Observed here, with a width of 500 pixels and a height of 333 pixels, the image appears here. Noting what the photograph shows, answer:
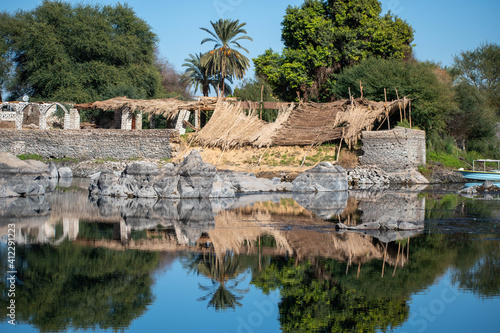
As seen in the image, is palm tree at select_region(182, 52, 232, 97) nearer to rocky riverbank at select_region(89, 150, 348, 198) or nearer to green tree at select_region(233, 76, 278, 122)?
green tree at select_region(233, 76, 278, 122)

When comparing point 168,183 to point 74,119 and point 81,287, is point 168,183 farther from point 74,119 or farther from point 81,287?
point 74,119

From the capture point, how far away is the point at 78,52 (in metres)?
40.8

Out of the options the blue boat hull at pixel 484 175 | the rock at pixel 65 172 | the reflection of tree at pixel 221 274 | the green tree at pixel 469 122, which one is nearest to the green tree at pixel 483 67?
the green tree at pixel 469 122

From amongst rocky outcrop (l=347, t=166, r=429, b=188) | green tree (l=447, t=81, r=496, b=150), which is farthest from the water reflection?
green tree (l=447, t=81, r=496, b=150)

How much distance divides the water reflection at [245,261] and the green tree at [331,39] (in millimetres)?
21781

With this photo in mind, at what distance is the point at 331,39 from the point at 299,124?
7.41 meters

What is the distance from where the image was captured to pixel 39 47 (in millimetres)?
40000

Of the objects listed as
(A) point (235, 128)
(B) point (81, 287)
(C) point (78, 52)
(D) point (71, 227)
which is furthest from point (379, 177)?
(C) point (78, 52)

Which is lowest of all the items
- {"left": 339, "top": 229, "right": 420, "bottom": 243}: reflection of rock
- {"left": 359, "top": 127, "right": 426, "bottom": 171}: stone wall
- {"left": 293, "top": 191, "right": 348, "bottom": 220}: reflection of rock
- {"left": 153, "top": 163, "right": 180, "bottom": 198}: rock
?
{"left": 339, "top": 229, "right": 420, "bottom": 243}: reflection of rock

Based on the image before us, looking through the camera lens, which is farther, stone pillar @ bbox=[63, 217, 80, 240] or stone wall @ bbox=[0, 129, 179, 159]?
stone wall @ bbox=[0, 129, 179, 159]

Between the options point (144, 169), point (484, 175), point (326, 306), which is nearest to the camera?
point (326, 306)

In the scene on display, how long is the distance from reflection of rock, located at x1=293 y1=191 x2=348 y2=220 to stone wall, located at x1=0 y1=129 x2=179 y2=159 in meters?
13.1

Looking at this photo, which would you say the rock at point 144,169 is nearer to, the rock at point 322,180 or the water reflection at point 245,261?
the water reflection at point 245,261

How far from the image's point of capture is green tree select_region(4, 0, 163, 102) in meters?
39.8
